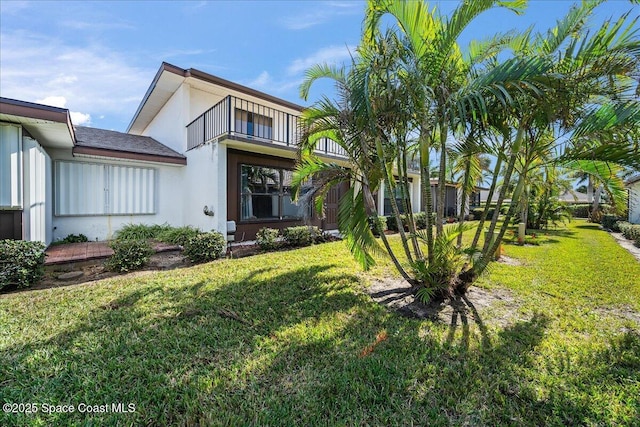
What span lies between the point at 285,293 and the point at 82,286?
4059mm

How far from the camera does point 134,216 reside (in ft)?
32.3

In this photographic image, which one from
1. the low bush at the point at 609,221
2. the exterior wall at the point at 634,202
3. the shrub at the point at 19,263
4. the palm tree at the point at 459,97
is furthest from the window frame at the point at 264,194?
the exterior wall at the point at 634,202

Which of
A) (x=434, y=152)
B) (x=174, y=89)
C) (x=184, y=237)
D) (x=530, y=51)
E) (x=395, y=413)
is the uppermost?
(x=174, y=89)

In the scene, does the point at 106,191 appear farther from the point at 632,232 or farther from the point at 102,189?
the point at 632,232

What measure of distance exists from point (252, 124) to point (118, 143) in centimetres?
513

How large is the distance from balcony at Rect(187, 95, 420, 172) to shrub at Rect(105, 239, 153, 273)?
3.76m

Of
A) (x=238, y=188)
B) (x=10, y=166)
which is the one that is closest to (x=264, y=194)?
(x=238, y=188)

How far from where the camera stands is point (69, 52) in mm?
8859

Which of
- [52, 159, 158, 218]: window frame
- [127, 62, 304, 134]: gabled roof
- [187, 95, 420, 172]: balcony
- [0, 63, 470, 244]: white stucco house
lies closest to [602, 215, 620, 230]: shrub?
[187, 95, 420, 172]: balcony

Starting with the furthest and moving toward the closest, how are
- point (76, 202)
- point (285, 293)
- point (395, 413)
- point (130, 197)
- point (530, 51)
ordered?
point (130, 197)
point (76, 202)
point (285, 293)
point (530, 51)
point (395, 413)

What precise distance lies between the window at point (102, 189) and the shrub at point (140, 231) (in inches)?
21.2

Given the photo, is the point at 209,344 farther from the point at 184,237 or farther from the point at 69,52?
the point at 69,52

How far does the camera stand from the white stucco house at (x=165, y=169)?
20.2 feet

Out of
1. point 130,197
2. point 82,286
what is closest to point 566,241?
point 82,286
